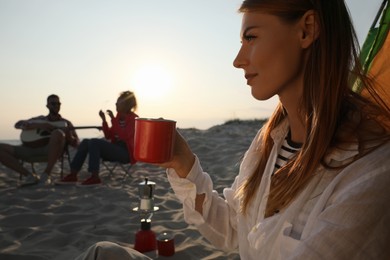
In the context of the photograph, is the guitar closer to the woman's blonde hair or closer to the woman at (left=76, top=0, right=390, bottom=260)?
the woman at (left=76, top=0, right=390, bottom=260)

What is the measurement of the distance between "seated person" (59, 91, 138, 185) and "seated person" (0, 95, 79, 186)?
40 cm

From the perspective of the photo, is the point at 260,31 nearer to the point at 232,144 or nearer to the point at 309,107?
the point at 309,107

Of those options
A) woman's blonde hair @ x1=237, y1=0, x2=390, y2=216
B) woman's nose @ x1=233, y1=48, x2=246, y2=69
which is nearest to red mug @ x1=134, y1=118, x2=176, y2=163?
woman's nose @ x1=233, y1=48, x2=246, y2=69

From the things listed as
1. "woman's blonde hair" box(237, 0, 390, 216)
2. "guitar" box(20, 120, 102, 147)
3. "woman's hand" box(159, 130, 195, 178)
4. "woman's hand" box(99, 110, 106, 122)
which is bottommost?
"guitar" box(20, 120, 102, 147)

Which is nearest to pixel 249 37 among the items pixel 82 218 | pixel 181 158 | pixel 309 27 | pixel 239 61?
pixel 239 61

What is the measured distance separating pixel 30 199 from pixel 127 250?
12.3ft

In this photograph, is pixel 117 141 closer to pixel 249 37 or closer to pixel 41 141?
pixel 41 141

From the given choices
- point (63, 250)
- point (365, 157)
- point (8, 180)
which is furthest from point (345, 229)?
point (8, 180)

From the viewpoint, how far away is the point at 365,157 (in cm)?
119

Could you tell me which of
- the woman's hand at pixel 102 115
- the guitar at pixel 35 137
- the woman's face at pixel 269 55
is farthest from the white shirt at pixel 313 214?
the guitar at pixel 35 137

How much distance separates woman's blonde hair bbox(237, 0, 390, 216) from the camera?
1.35 meters

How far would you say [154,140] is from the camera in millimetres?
1634

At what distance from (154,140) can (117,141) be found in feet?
17.0

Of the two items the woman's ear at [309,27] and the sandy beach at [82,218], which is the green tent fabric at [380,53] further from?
the sandy beach at [82,218]
